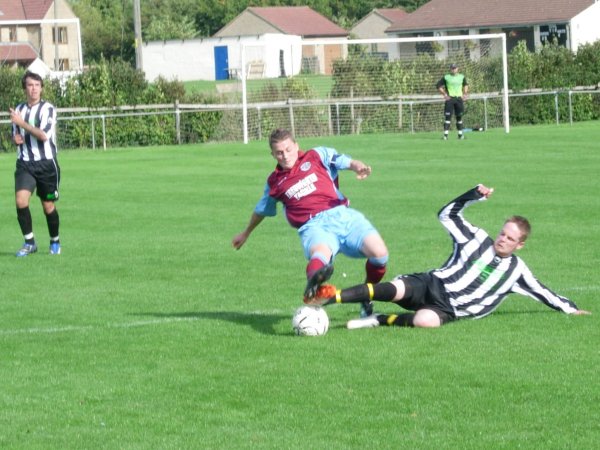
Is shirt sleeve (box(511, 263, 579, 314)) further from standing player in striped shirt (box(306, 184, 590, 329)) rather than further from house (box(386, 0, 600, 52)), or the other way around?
A: house (box(386, 0, 600, 52))

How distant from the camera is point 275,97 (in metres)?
38.2

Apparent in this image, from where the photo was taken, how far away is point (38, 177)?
14.4 m

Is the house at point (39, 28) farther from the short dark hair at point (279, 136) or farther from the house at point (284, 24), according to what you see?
the short dark hair at point (279, 136)

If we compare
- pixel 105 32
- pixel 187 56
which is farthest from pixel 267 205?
pixel 187 56

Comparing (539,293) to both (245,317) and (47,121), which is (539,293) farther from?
(47,121)

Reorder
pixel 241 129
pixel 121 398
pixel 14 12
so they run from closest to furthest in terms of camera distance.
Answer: pixel 121 398 → pixel 241 129 → pixel 14 12

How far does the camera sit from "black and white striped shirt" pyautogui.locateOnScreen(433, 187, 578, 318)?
931cm

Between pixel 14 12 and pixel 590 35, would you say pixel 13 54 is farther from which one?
pixel 590 35

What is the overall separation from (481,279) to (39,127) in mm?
6612

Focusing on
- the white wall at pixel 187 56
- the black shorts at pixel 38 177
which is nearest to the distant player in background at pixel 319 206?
the black shorts at pixel 38 177

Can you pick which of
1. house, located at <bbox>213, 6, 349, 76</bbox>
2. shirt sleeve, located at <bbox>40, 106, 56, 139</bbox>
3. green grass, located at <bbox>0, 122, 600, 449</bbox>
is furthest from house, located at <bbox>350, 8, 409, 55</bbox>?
shirt sleeve, located at <bbox>40, 106, 56, 139</bbox>

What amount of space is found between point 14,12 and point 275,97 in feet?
151

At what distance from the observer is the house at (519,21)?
7256cm

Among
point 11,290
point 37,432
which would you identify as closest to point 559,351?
point 37,432
